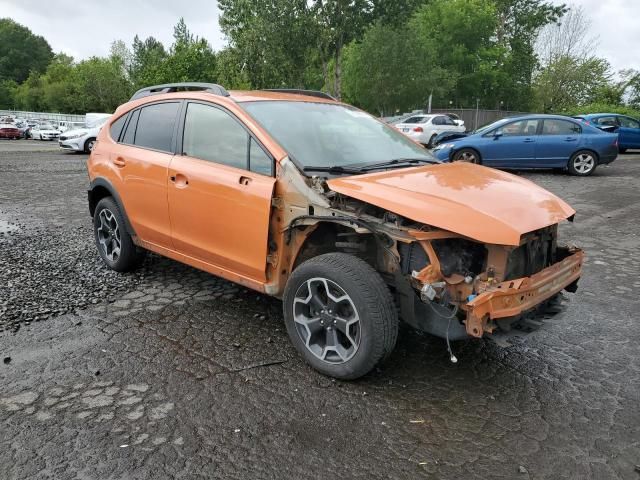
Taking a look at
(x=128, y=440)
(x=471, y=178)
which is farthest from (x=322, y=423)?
(x=471, y=178)

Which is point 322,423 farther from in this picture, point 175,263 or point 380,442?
point 175,263

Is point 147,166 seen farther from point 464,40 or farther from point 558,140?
point 464,40

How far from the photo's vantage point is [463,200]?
125 inches

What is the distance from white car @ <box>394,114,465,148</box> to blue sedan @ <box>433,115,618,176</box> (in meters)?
9.35

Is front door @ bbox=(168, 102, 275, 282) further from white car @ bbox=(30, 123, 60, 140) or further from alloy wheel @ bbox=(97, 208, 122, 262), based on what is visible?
white car @ bbox=(30, 123, 60, 140)

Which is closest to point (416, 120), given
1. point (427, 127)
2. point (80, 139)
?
point (427, 127)

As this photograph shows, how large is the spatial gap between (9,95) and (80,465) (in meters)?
87.0

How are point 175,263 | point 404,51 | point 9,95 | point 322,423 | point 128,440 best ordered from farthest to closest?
point 9,95 → point 404,51 → point 175,263 → point 322,423 → point 128,440

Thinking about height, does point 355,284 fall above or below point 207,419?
above

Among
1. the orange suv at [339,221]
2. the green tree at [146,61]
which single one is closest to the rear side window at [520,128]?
the orange suv at [339,221]

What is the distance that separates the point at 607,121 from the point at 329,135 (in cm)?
1889

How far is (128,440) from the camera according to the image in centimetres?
272

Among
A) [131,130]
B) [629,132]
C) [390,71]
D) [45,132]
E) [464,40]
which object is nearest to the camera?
[131,130]

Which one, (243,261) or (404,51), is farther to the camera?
(404,51)
